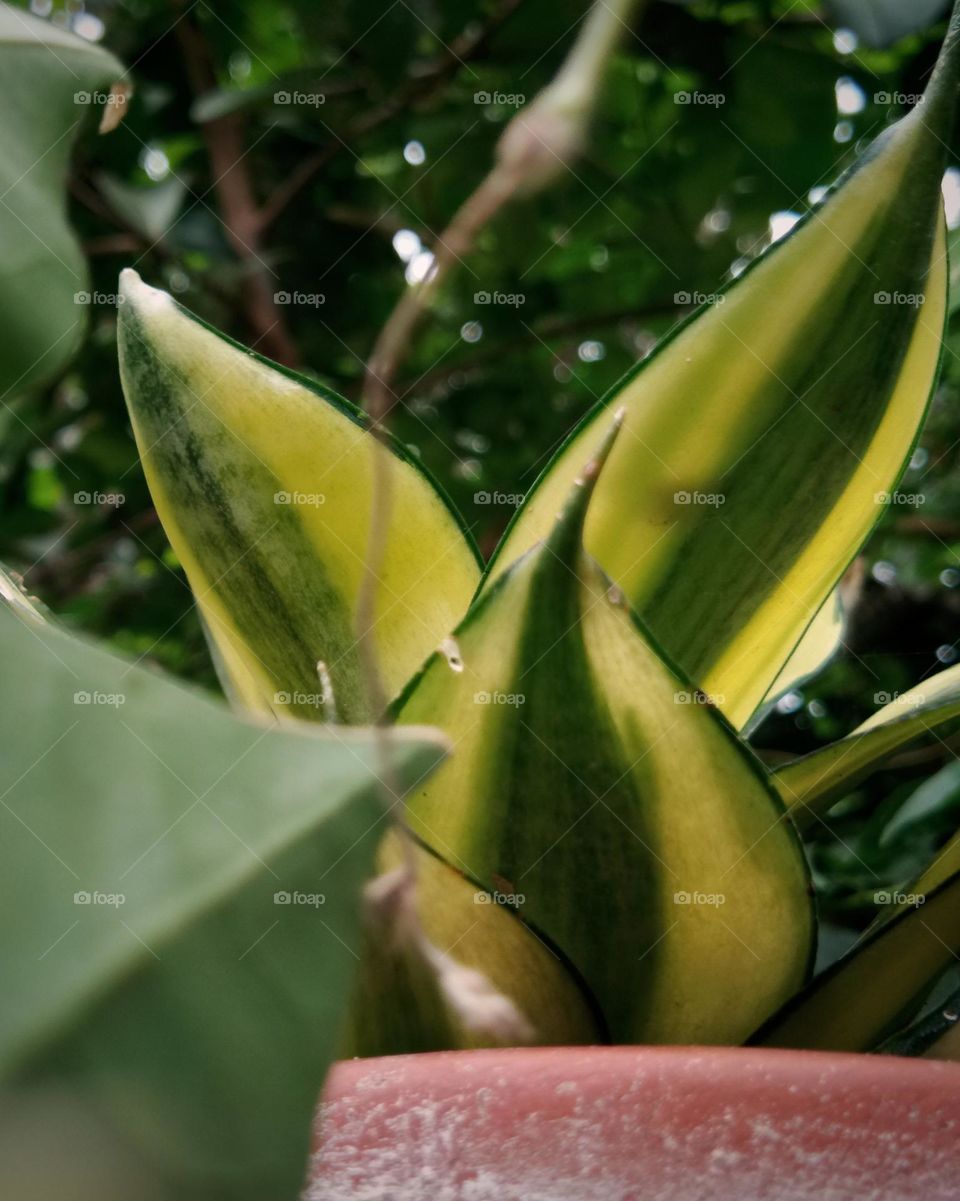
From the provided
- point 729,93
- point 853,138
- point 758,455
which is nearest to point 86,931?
point 758,455

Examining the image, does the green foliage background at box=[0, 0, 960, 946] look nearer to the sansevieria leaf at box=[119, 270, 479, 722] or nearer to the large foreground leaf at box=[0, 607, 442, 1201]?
the sansevieria leaf at box=[119, 270, 479, 722]

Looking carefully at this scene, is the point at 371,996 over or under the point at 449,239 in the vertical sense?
under

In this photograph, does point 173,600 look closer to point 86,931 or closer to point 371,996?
point 371,996
